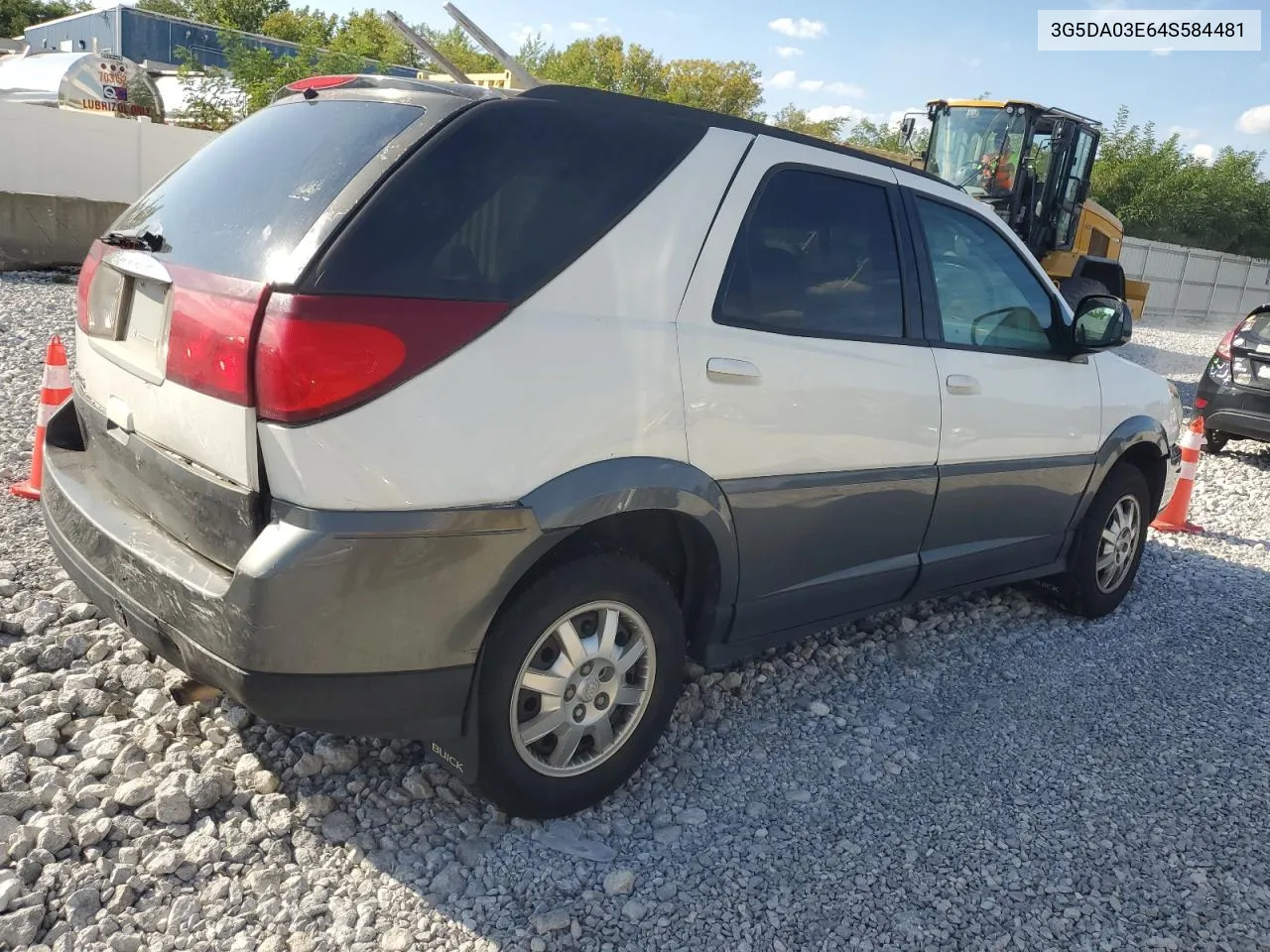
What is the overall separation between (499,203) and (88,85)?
23.0 meters

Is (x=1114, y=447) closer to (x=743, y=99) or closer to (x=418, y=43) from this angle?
(x=418, y=43)

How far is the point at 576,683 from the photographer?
9.04 ft

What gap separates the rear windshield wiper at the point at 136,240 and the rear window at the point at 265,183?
0.03m

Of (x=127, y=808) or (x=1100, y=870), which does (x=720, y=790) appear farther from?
(x=127, y=808)

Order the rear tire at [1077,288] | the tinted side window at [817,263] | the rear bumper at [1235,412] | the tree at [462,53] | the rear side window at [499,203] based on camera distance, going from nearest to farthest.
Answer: the rear side window at [499,203], the tinted side window at [817,263], the rear bumper at [1235,412], the rear tire at [1077,288], the tree at [462,53]

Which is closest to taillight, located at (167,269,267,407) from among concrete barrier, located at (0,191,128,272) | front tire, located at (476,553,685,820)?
front tire, located at (476,553,685,820)

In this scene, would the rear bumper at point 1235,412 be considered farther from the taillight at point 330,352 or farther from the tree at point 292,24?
the tree at point 292,24

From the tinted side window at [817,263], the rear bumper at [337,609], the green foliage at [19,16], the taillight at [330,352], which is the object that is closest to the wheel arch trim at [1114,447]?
the tinted side window at [817,263]

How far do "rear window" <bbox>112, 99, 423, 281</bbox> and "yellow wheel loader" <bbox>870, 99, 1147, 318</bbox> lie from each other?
11.4 meters

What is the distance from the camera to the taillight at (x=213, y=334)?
2199 mm

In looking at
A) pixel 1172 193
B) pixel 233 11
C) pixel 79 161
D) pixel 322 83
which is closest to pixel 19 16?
pixel 233 11

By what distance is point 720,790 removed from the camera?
3125 millimetres

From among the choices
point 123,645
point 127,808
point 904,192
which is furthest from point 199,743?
point 904,192

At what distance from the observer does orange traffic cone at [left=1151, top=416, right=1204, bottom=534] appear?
6696 mm
